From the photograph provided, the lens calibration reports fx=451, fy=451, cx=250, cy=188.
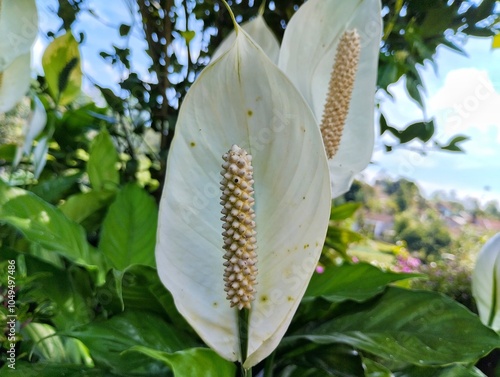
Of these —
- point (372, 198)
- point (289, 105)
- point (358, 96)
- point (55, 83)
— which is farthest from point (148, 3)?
point (372, 198)

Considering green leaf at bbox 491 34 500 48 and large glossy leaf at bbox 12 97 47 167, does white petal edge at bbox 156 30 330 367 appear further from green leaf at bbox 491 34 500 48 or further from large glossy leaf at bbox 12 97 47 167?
green leaf at bbox 491 34 500 48

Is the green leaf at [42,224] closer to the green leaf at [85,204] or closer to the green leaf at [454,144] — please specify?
the green leaf at [85,204]

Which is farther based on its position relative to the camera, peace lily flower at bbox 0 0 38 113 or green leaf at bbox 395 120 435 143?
green leaf at bbox 395 120 435 143

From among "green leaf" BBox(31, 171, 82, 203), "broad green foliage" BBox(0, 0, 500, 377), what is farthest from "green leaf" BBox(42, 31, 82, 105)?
"green leaf" BBox(31, 171, 82, 203)

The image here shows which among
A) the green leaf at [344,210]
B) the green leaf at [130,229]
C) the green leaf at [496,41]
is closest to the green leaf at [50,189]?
the green leaf at [130,229]

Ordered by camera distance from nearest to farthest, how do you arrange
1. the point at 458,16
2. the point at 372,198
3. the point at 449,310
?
the point at 449,310 → the point at 458,16 → the point at 372,198

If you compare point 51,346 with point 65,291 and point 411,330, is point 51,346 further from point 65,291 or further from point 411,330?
point 411,330

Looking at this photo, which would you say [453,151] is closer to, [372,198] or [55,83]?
[55,83]
